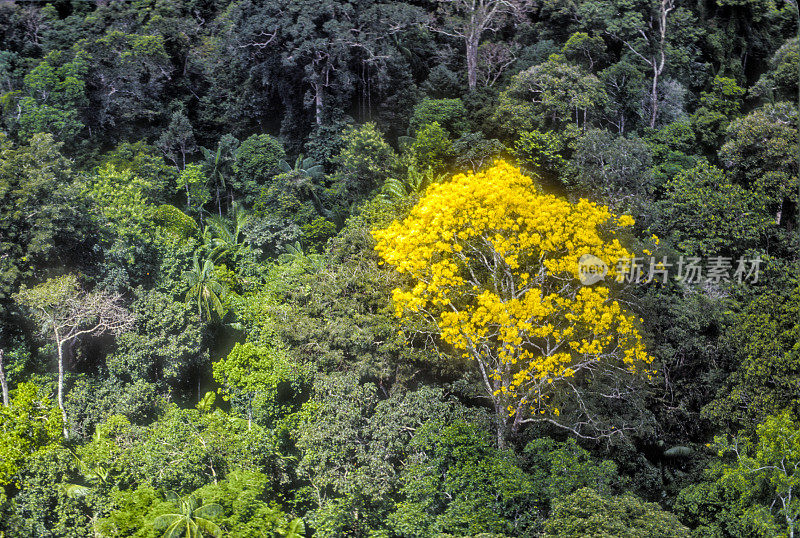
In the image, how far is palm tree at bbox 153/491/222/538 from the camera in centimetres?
1336

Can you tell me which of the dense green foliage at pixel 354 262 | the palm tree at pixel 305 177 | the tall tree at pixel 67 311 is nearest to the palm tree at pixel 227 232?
the dense green foliage at pixel 354 262

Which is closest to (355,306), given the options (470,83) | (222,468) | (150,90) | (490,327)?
(490,327)

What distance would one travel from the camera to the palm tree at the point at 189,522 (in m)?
13.4

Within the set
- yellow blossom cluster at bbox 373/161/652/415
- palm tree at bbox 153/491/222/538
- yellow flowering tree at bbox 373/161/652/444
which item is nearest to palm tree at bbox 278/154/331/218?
yellow flowering tree at bbox 373/161/652/444

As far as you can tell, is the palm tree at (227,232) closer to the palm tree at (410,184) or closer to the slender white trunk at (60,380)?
the palm tree at (410,184)

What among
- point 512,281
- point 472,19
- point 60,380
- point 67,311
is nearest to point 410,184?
point 512,281

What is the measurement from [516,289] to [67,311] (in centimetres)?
989

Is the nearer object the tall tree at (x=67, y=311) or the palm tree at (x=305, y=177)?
the tall tree at (x=67, y=311)

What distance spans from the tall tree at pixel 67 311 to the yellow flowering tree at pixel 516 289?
6.66 metres

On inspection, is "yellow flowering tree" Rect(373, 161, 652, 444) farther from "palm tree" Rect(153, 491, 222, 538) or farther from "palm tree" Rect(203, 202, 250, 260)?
"palm tree" Rect(203, 202, 250, 260)

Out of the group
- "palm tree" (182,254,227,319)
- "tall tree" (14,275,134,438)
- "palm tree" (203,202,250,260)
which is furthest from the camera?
"palm tree" (203,202,250,260)

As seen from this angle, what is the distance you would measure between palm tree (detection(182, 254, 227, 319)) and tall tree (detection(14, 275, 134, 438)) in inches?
72.1

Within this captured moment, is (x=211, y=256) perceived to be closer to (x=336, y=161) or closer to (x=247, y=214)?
(x=247, y=214)

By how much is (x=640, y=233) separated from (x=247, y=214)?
10942 millimetres
